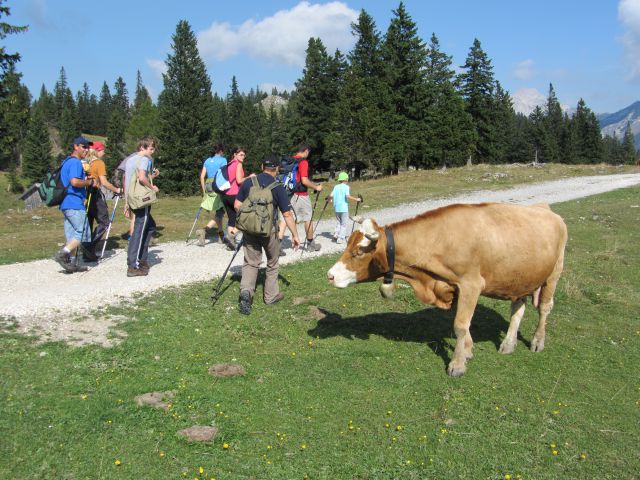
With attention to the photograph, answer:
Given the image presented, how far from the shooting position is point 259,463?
199 inches

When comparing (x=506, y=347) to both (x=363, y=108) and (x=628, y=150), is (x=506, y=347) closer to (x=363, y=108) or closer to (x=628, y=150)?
(x=363, y=108)

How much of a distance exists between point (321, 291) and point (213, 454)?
5.89 meters

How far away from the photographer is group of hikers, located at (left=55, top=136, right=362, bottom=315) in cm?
923

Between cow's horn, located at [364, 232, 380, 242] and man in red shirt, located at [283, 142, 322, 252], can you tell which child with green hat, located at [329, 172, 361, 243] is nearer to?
man in red shirt, located at [283, 142, 322, 252]

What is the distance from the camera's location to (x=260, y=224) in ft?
29.2

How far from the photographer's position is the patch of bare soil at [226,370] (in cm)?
682

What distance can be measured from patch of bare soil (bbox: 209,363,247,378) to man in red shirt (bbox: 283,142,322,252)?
21.4 feet

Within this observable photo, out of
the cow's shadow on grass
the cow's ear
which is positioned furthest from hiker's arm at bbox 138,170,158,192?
the cow's ear

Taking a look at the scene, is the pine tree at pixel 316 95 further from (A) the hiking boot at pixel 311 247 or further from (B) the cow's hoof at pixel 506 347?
(B) the cow's hoof at pixel 506 347

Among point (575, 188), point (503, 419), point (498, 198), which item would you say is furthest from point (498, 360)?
point (575, 188)

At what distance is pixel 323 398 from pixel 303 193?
27.1ft

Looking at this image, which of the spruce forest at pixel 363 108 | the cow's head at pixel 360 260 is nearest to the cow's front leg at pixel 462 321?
the cow's head at pixel 360 260

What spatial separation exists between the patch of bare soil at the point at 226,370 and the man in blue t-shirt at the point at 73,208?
234 inches

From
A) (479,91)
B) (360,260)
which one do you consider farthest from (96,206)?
(479,91)
